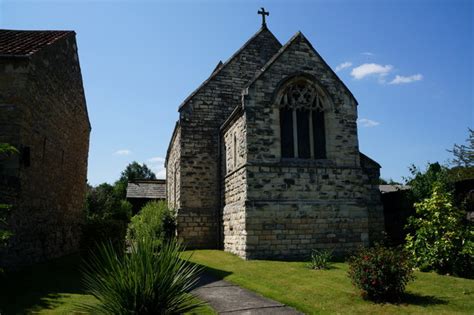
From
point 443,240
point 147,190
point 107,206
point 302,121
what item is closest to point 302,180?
point 302,121

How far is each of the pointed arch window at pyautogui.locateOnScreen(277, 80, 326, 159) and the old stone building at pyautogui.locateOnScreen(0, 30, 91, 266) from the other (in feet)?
30.1

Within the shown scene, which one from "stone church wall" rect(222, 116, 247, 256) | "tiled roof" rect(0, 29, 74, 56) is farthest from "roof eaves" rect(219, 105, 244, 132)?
"tiled roof" rect(0, 29, 74, 56)

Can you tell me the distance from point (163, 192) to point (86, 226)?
21478mm

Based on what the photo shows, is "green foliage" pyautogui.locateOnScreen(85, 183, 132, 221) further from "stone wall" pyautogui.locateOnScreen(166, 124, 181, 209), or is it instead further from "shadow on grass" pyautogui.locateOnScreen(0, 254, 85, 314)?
"shadow on grass" pyautogui.locateOnScreen(0, 254, 85, 314)

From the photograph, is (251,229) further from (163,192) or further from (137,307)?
(163,192)

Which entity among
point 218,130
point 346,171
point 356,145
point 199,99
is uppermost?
point 199,99

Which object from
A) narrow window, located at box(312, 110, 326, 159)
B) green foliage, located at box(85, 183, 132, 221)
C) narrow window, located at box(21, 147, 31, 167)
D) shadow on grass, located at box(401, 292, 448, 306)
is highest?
narrow window, located at box(312, 110, 326, 159)

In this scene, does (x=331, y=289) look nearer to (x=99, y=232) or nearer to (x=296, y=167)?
(x=296, y=167)

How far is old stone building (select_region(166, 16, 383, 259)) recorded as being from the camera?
554 inches

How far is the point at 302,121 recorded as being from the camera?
615 inches

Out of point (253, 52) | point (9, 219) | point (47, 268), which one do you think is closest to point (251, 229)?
point (47, 268)

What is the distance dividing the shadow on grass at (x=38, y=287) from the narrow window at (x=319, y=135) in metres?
10.3

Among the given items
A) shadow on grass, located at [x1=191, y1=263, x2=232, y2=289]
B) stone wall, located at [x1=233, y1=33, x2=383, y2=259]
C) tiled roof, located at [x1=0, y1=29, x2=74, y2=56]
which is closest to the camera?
shadow on grass, located at [x1=191, y1=263, x2=232, y2=289]

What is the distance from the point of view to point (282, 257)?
13867mm
